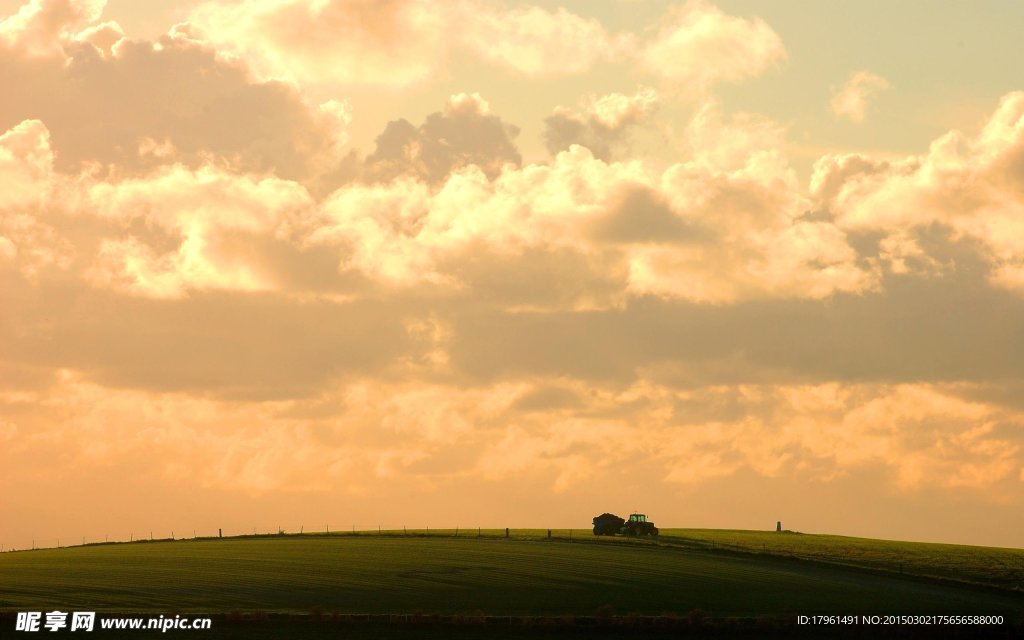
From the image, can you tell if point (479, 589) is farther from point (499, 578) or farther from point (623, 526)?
point (623, 526)

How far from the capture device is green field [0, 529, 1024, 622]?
81.7 meters

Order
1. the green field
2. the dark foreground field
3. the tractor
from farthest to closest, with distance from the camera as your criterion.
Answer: the tractor, the green field, the dark foreground field

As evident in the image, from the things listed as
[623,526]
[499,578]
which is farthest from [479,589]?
[623,526]

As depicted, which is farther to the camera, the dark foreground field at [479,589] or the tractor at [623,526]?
the tractor at [623,526]

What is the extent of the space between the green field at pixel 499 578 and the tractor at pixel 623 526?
188 inches

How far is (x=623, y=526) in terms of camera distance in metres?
144

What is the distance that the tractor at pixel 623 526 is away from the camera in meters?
139

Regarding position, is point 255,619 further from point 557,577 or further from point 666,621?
point 557,577

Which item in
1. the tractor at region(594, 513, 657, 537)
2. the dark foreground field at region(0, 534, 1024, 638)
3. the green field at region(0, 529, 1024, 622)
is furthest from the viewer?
the tractor at region(594, 513, 657, 537)

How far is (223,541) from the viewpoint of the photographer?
138 metres

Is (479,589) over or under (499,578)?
under

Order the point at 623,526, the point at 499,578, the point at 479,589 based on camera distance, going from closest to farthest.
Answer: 1. the point at 479,589
2. the point at 499,578
3. the point at 623,526

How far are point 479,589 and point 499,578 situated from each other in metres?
6.77

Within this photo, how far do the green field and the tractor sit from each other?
4.77 metres
